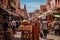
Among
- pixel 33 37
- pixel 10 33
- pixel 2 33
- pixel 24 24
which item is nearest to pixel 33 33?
pixel 33 37

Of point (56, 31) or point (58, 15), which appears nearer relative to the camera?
point (56, 31)

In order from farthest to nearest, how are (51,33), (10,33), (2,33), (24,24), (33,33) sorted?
(51,33), (2,33), (10,33), (24,24), (33,33)

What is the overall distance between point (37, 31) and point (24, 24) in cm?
88

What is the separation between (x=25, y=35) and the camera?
10.0 m

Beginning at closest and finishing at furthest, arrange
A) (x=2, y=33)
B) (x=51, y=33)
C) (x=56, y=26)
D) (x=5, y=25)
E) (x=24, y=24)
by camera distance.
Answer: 1. (x=24, y=24)
2. (x=2, y=33)
3. (x=5, y=25)
4. (x=56, y=26)
5. (x=51, y=33)

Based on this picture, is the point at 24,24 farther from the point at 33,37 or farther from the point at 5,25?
the point at 5,25

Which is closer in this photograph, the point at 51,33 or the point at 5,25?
the point at 5,25

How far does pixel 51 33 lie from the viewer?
25203 millimetres

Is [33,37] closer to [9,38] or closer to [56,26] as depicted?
[9,38]

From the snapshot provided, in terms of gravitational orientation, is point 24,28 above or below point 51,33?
above

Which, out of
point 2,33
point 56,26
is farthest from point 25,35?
point 56,26

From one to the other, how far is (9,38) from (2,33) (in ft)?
5.39

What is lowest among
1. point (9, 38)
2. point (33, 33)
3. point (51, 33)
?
point (51, 33)


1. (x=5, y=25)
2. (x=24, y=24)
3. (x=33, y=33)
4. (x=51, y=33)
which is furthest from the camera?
(x=51, y=33)
